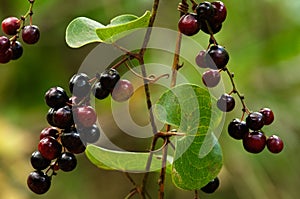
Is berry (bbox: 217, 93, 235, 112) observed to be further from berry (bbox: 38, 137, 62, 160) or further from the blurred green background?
the blurred green background

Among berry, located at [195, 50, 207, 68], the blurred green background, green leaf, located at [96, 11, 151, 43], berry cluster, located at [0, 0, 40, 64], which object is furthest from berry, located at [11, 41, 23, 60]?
the blurred green background

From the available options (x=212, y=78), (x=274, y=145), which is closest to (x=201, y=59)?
(x=212, y=78)

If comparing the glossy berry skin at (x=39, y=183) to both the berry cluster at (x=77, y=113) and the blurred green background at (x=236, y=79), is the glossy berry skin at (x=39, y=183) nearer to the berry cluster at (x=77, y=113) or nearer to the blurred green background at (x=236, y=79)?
the berry cluster at (x=77, y=113)

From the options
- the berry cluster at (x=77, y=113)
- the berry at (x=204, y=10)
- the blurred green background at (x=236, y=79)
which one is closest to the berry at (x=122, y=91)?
the berry cluster at (x=77, y=113)

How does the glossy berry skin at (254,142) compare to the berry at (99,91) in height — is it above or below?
below

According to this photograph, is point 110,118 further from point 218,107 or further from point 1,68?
point 218,107

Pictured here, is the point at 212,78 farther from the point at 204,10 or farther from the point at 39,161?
the point at 39,161
